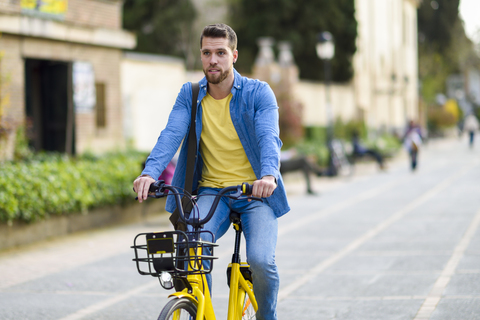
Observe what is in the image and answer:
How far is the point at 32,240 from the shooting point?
31.3 ft

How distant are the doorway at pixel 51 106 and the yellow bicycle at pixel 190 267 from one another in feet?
40.3

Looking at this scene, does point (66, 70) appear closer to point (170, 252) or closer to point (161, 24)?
point (170, 252)

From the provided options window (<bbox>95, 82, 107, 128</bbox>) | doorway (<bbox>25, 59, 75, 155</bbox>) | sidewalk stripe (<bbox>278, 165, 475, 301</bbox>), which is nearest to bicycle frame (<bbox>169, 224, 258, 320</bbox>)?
sidewalk stripe (<bbox>278, 165, 475, 301</bbox>)

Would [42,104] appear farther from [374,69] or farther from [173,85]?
[374,69]

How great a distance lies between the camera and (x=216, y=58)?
378 cm

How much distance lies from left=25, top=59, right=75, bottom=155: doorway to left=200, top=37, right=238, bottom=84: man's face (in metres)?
12.3

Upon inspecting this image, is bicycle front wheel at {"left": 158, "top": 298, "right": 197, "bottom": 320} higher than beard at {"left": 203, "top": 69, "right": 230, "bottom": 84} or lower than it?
lower

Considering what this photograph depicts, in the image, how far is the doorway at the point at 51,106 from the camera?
613 inches

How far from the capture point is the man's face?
3766 mm

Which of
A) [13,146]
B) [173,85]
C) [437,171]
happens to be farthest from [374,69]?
[13,146]

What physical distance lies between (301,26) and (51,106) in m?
20.8

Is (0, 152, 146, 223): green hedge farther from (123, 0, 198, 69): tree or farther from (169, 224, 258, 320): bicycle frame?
(123, 0, 198, 69): tree

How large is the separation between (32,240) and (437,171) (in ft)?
52.9

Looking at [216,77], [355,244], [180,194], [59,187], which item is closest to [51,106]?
[59,187]
